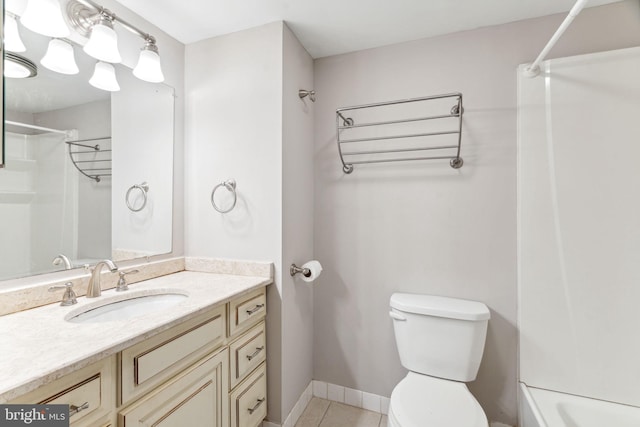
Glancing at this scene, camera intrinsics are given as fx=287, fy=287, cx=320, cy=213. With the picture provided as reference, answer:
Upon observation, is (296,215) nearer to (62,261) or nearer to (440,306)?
(440,306)

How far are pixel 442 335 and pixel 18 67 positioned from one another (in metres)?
2.14

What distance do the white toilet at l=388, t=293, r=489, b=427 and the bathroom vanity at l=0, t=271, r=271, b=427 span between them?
0.71 meters

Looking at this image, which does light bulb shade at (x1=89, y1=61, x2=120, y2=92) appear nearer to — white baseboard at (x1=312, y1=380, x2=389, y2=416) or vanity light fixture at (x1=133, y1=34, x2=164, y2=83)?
vanity light fixture at (x1=133, y1=34, x2=164, y2=83)

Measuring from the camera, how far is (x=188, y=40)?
1.74m

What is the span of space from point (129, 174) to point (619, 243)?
246cm

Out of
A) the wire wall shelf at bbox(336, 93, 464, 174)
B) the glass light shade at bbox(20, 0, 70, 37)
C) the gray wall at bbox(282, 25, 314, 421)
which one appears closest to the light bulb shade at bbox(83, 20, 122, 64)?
the glass light shade at bbox(20, 0, 70, 37)

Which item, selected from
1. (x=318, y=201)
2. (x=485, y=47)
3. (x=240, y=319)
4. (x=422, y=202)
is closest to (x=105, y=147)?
(x=240, y=319)

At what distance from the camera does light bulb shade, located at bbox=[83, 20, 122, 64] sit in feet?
4.03

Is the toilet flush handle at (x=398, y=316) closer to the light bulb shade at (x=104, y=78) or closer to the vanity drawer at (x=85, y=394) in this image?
the vanity drawer at (x=85, y=394)

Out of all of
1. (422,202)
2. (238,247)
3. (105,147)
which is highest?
(105,147)

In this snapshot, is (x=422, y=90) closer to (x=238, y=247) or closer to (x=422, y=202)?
(x=422, y=202)

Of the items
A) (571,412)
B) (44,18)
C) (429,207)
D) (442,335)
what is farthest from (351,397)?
(44,18)

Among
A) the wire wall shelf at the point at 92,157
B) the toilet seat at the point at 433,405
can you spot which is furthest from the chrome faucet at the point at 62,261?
the toilet seat at the point at 433,405

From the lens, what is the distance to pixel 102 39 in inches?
48.7
